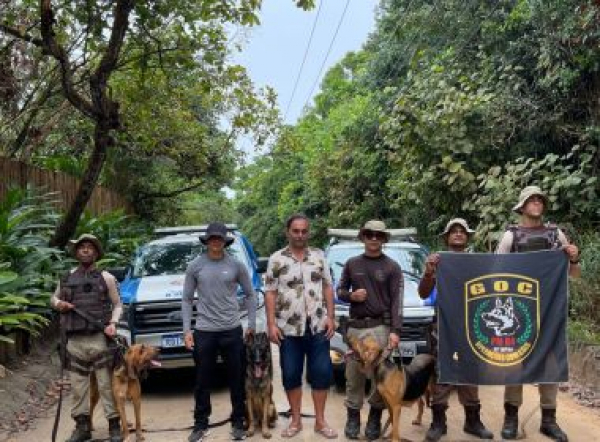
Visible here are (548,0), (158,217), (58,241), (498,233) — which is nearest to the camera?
(58,241)

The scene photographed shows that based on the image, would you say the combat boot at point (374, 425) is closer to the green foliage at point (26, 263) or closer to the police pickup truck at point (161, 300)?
the police pickup truck at point (161, 300)

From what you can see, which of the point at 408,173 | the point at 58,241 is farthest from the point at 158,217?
the point at 58,241

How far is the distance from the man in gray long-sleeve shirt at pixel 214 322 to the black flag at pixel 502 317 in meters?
1.84

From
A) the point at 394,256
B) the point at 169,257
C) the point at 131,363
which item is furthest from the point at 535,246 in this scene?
the point at 169,257

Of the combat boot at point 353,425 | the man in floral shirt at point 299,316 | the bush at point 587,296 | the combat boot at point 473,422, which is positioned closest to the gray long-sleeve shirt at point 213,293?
the man in floral shirt at point 299,316

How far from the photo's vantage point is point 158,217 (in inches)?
1057

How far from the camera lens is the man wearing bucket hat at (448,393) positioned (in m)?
6.47

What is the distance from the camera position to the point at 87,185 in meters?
10.7

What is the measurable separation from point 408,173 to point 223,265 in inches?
367

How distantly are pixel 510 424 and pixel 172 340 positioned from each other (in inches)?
152

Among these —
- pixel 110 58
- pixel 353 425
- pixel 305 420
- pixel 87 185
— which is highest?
pixel 110 58

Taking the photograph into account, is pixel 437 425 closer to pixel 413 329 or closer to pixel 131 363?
pixel 413 329

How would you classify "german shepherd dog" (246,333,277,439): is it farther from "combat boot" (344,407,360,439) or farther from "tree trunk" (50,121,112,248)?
"tree trunk" (50,121,112,248)

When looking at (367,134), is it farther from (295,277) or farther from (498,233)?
(295,277)
